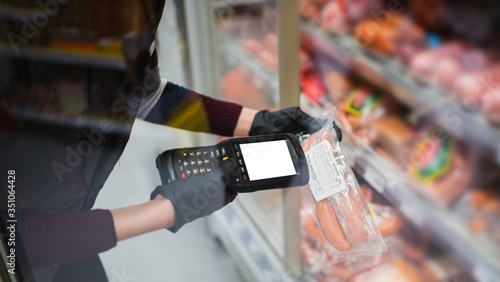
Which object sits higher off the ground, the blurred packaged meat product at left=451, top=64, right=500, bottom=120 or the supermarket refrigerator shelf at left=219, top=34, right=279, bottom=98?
the supermarket refrigerator shelf at left=219, top=34, right=279, bottom=98

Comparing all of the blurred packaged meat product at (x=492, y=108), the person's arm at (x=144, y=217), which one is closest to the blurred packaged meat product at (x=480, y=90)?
the blurred packaged meat product at (x=492, y=108)

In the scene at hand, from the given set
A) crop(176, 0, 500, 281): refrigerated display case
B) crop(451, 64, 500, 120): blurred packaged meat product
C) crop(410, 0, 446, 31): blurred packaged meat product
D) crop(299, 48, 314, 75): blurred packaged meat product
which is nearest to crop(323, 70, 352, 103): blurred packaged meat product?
crop(176, 0, 500, 281): refrigerated display case

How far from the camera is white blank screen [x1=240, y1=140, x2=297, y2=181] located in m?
0.58

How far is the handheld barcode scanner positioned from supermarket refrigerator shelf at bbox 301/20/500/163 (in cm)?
62

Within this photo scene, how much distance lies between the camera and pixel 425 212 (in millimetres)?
1154

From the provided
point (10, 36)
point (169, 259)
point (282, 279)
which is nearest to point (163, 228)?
point (169, 259)

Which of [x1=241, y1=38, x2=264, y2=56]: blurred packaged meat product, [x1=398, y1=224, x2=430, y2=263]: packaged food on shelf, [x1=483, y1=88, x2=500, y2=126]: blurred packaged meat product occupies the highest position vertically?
[x1=241, y1=38, x2=264, y2=56]: blurred packaged meat product

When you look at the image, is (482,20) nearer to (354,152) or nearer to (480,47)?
(480,47)

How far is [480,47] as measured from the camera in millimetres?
1194

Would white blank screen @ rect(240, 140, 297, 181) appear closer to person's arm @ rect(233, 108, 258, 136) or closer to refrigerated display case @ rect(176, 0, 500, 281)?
person's arm @ rect(233, 108, 258, 136)

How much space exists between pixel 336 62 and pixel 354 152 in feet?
2.00

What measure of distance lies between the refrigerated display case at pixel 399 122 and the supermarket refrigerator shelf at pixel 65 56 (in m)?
0.42

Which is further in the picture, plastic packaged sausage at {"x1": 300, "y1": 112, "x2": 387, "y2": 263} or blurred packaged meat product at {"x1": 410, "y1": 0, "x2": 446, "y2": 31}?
blurred packaged meat product at {"x1": 410, "y1": 0, "x2": 446, "y2": 31}

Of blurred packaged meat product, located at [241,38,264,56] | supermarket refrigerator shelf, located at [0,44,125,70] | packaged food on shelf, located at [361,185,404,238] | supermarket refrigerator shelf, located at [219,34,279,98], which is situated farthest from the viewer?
blurred packaged meat product, located at [241,38,264,56]
